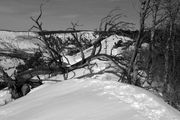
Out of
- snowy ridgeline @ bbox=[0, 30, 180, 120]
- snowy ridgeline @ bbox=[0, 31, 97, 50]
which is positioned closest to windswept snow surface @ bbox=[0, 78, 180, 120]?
snowy ridgeline @ bbox=[0, 30, 180, 120]

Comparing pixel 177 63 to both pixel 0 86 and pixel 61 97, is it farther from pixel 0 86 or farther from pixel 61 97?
pixel 61 97

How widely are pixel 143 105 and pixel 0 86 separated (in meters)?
7.83

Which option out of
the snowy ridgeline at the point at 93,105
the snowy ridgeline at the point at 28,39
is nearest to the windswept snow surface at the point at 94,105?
the snowy ridgeline at the point at 93,105

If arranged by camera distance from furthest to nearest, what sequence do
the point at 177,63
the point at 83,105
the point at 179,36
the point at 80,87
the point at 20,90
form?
the point at 177,63, the point at 179,36, the point at 20,90, the point at 80,87, the point at 83,105

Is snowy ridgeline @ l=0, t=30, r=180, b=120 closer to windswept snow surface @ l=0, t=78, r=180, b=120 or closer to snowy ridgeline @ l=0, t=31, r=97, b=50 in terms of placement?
windswept snow surface @ l=0, t=78, r=180, b=120

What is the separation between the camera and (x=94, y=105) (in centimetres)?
266

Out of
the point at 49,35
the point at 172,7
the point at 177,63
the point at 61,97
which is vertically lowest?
the point at 177,63

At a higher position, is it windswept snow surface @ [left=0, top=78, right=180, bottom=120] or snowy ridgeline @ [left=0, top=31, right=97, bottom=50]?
snowy ridgeline @ [left=0, top=31, right=97, bottom=50]

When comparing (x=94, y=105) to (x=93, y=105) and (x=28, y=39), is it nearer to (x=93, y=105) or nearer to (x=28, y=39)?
(x=93, y=105)

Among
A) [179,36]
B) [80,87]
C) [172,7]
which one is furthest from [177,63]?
[80,87]

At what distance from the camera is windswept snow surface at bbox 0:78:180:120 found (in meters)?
2.37

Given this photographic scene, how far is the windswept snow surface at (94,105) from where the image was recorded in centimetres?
237

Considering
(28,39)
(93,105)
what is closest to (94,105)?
(93,105)

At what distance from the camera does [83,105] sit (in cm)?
271
